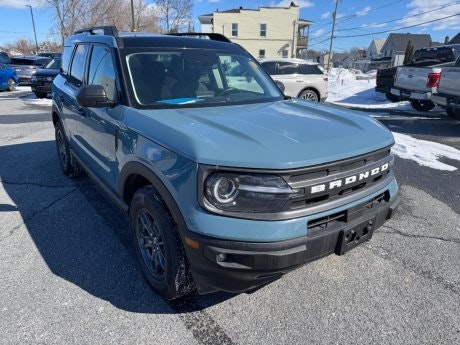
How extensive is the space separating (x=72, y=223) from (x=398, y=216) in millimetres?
3644

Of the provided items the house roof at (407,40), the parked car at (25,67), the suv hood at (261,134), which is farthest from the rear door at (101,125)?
the house roof at (407,40)

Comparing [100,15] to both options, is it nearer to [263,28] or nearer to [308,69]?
[263,28]

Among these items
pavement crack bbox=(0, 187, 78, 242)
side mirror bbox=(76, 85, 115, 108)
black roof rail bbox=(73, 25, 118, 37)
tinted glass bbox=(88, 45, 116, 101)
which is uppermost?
black roof rail bbox=(73, 25, 118, 37)

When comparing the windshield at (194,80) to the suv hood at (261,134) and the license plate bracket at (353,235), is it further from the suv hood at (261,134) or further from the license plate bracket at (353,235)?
the license plate bracket at (353,235)

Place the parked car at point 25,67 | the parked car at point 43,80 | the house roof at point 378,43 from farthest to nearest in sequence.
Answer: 1. the house roof at point 378,43
2. the parked car at point 25,67
3. the parked car at point 43,80

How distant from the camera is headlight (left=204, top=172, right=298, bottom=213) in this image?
204 centimetres

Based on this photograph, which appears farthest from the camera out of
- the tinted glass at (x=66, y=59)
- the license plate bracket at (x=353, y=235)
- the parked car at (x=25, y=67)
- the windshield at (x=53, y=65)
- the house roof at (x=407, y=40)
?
the house roof at (x=407, y=40)

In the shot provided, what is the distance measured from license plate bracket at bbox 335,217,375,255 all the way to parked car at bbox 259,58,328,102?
9.78 m

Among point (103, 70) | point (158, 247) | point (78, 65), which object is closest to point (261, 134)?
point (158, 247)

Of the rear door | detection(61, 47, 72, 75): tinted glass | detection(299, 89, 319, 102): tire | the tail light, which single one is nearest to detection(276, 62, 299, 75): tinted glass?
detection(299, 89, 319, 102): tire

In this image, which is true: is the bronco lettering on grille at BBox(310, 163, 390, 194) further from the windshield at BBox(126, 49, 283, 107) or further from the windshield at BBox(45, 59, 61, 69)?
the windshield at BBox(45, 59, 61, 69)

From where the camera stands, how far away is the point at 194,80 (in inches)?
130

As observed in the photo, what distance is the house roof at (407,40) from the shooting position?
6856cm

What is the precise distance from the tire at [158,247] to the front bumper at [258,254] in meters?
0.19
